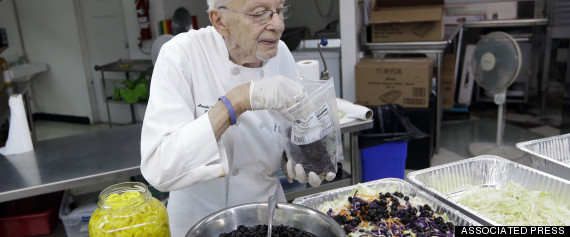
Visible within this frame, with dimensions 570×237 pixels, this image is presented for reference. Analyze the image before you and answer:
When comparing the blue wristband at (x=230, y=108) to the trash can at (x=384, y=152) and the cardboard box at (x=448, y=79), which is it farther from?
the cardboard box at (x=448, y=79)

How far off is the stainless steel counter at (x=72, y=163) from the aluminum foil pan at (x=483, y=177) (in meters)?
0.88

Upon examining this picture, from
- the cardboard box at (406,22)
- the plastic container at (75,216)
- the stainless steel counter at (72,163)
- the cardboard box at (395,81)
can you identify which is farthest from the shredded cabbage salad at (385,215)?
the cardboard box at (406,22)

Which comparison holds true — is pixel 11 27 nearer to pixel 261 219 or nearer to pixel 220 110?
pixel 220 110

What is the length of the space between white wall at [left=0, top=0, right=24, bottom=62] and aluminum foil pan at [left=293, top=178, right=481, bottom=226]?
5736 mm

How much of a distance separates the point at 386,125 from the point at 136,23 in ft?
11.9

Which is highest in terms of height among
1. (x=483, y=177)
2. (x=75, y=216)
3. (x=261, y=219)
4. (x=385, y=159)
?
(x=261, y=219)

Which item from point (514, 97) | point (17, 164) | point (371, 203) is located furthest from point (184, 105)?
point (514, 97)

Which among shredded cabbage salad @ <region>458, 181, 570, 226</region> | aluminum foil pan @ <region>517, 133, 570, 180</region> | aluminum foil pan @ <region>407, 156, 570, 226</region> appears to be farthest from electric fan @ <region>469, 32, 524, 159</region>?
shredded cabbage salad @ <region>458, 181, 570, 226</region>

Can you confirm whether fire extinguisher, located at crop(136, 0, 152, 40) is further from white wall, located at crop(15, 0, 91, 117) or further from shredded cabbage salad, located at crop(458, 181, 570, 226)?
shredded cabbage salad, located at crop(458, 181, 570, 226)

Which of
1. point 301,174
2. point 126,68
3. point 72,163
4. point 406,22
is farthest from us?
point 126,68

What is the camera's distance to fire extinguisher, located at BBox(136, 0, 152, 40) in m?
5.21

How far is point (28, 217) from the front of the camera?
7.28ft

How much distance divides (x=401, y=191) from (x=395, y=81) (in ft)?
7.62

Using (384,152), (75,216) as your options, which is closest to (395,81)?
(384,152)
